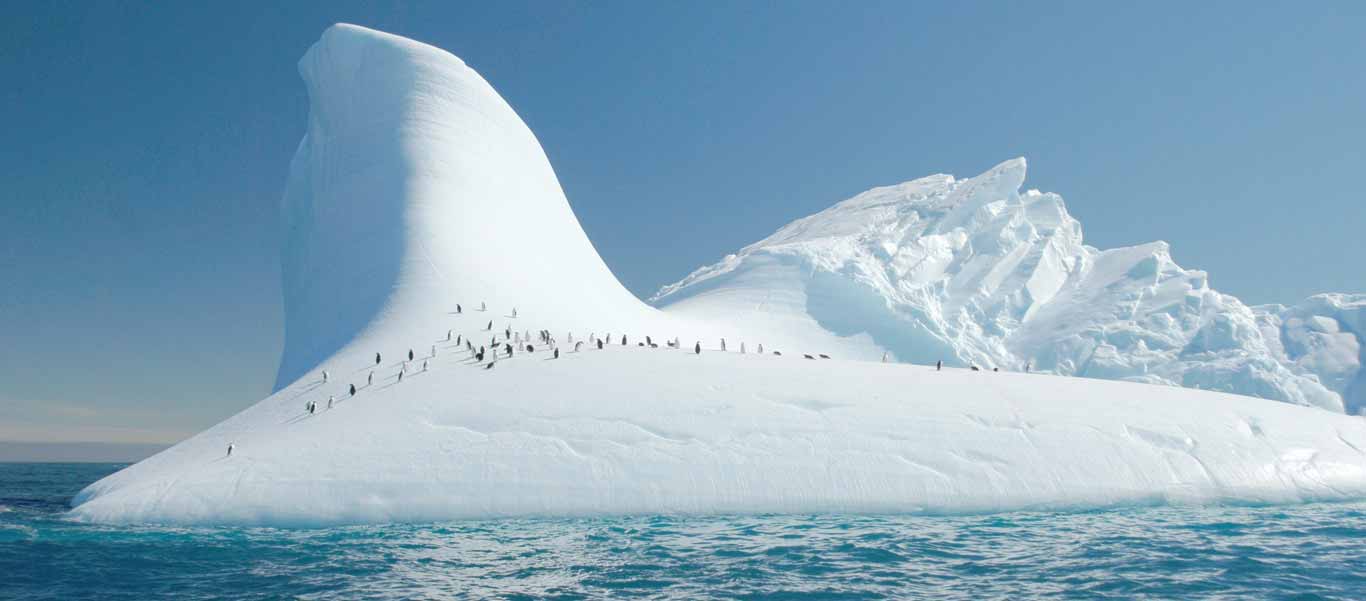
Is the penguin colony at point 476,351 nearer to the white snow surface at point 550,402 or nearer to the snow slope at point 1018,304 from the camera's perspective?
the white snow surface at point 550,402

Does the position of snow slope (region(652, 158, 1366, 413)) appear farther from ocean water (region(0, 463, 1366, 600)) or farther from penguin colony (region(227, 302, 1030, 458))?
ocean water (region(0, 463, 1366, 600))

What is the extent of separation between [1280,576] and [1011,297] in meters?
42.3

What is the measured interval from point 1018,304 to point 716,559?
4440 cm

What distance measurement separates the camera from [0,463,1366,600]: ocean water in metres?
12.5

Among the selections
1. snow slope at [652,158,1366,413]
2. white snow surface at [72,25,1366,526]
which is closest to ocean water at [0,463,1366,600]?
white snow surface at [72,25,1366,526]

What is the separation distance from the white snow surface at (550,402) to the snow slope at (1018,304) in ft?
1.91

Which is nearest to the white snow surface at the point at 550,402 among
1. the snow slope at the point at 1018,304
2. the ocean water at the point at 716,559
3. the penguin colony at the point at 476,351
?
the penguin colony at the point at 476,351

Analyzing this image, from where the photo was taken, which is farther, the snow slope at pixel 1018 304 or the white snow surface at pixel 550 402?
the snow slope at pixel 1018 304

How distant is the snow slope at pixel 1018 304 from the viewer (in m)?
48.4

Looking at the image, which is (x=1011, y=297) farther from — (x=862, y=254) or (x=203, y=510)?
(x=203, y=510)

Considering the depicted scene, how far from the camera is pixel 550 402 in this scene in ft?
72.1

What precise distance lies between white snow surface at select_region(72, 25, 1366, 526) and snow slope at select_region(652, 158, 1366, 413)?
583 millimetres

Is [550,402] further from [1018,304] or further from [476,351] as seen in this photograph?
[1018,304]

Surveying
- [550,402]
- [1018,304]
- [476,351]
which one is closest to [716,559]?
[550,402]
